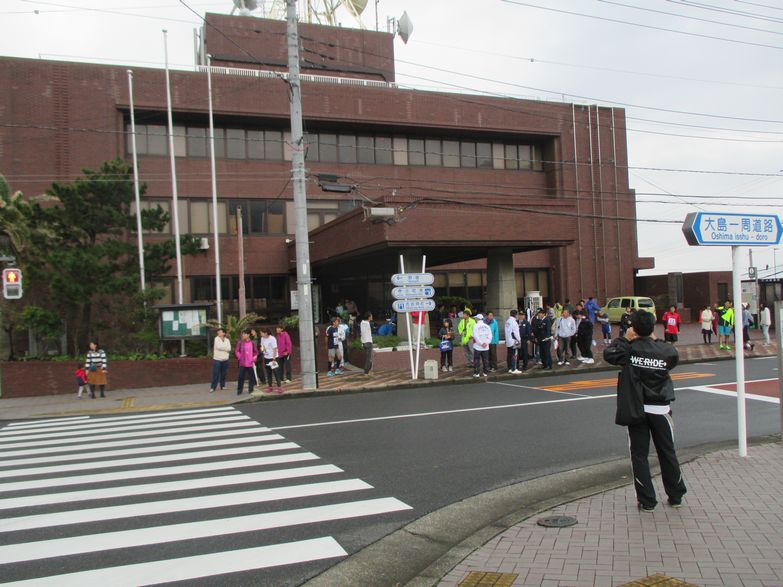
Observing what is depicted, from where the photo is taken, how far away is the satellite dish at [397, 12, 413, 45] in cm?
3812

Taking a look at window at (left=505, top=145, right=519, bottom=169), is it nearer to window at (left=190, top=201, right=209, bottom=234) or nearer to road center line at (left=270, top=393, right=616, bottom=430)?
window at (left=190, top=201, right=209, bottom=234)

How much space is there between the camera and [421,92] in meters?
34.1

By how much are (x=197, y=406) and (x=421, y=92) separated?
2456 cm

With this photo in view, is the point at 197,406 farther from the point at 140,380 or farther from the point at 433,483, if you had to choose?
the point at 433,483

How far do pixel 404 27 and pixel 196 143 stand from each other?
51.4ft

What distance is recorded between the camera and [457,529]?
550 cm

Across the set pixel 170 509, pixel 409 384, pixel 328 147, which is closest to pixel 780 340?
pixel 170 509

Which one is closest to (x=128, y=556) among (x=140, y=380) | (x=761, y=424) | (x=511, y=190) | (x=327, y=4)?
(x=761, y=424)

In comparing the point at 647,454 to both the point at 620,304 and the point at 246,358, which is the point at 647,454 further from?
the point at 620,304

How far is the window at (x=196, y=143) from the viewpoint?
30.6 m

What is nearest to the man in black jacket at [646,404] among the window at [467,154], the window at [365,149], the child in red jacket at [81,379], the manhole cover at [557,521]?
the manhole cover at [557,521]

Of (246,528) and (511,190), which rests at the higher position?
(511,190)

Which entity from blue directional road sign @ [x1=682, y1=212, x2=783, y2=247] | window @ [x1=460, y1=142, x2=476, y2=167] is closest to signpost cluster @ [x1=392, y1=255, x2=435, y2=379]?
blue directional road sign @ [x1=682, y1=212, x2=783, y2=247]

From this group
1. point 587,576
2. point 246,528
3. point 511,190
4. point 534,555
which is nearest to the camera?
point 587,576
